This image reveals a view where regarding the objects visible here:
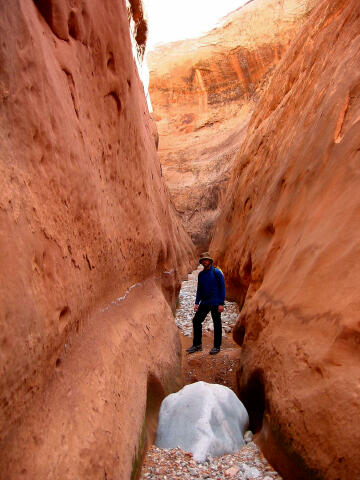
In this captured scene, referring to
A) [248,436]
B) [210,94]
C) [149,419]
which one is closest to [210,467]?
[248,436]

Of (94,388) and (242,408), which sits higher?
(94,388)

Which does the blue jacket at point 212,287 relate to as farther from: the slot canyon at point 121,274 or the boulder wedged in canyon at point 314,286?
the slot canyon at point 121,274

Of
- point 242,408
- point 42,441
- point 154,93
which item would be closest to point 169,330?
point 242,408

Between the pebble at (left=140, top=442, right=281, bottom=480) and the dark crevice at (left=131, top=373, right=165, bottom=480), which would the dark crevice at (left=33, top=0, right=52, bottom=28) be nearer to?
the dark crevice at (left=131, top=373, right=165, bottom=480)

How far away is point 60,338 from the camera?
74.9 inches

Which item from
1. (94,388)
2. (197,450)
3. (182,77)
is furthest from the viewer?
(182,77)

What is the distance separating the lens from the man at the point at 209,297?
4.86m

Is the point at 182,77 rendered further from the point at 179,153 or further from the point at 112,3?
the point at 112,3

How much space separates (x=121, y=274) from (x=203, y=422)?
145 cm

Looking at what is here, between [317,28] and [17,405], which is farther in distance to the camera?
[317,28]

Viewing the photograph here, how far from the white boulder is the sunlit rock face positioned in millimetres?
14917

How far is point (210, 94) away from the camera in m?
23.2

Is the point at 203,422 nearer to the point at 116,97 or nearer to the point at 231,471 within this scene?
the point at 231,471

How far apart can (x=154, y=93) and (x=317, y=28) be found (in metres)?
19.7
